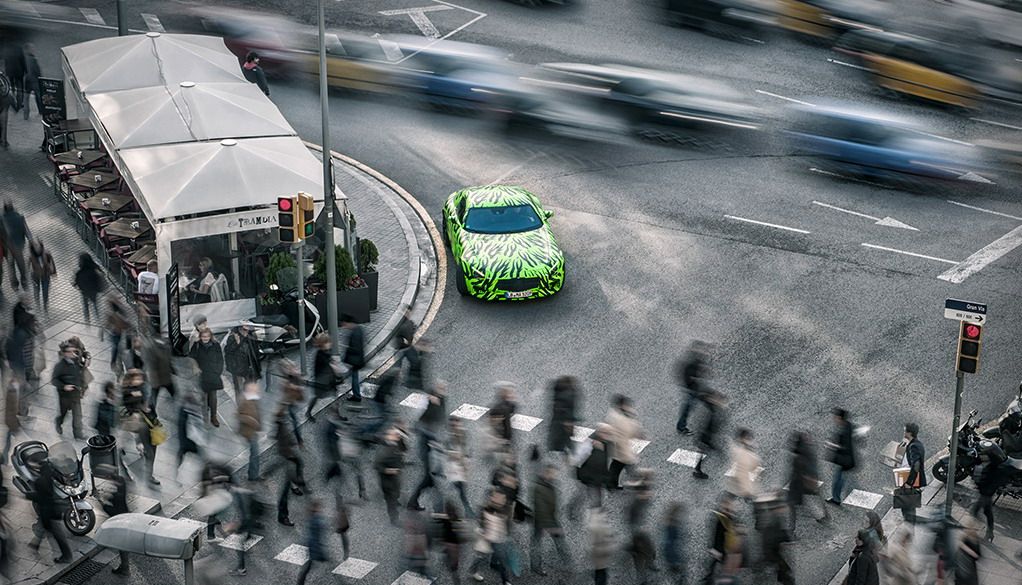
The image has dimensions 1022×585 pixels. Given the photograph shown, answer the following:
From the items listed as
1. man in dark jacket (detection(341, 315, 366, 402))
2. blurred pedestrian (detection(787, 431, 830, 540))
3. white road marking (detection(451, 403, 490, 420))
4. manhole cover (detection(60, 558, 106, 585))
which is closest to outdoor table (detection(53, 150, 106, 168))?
man in dark jacket (detection(341, 315, 366, 402))

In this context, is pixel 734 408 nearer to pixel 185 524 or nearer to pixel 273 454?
pixel 273 454

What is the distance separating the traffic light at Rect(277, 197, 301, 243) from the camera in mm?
23766

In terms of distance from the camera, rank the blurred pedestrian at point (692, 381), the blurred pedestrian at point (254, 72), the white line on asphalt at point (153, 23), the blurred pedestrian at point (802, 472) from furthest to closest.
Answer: the white line on asphalt at point (153, 23), the blurred pedestrian at point (254, 72), the blurred pedestrian at point (692, 381), the blurred pedestrian at point (802, 472)

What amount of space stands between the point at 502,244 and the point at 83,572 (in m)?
11.3

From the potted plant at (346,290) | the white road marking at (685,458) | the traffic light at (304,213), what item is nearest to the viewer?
the white road marking at (685,458)

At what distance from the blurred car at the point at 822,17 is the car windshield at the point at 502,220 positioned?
15.3 meters

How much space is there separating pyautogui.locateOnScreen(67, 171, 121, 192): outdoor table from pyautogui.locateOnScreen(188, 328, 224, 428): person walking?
8.24m

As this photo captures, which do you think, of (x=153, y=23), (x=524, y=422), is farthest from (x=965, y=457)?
(x=153, y=23)

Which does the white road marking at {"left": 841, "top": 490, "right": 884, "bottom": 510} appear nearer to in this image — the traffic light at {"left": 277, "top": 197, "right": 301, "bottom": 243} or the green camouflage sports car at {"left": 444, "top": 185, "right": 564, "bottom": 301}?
the green camouflage sports car at {"left": 444, "top": 185, "right": 564, "bottom": 301}

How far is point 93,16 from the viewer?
135ft

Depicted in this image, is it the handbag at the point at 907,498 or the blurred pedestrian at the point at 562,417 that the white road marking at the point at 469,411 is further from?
the handbag at the point at 907,498

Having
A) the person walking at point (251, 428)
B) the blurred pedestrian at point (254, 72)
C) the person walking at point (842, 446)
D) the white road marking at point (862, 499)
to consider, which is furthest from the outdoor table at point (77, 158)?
the white road marking at point (862, 499)

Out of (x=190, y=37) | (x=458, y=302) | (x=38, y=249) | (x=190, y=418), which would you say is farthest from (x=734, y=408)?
(x=190, y=37)

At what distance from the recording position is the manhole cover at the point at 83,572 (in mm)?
→ 19672
